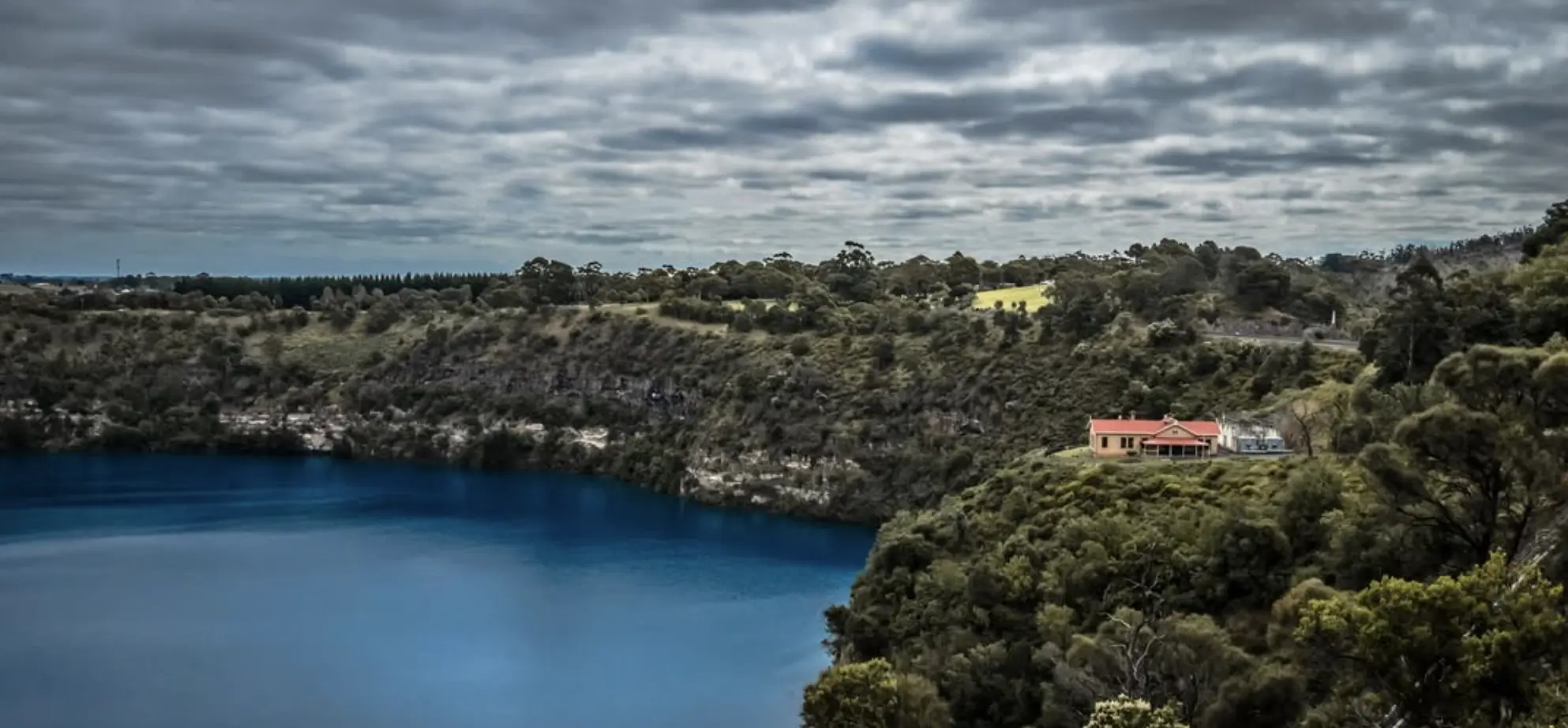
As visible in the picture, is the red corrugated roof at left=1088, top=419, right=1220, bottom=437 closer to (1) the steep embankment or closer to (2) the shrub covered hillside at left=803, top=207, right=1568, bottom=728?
(2) the shrub covered hillside at left=803, top=207, right=1568, bottom=728

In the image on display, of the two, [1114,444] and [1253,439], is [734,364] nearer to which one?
[1114,444]

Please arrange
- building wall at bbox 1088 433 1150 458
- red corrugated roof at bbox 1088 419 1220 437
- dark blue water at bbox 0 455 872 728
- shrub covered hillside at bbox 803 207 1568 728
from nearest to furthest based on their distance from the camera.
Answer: shrub covered hillside at bbox 803 207 1568 728, dark blue water at bbox 0 455 872 728, red corrugated roof at bbox 1088 419 1220 437, building wall at bbox 1088 433 1150 458

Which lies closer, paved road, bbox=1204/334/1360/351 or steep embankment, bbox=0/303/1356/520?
paved road, bbox=1204/334/1360/351

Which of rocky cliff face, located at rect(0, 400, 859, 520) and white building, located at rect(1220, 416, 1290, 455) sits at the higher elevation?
white building, located at rect(1220, 416, 1290, 455)

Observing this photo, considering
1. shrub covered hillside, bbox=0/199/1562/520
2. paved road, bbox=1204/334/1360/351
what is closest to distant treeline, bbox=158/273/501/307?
shrub covered hillside, bbox=0/199/1562/520

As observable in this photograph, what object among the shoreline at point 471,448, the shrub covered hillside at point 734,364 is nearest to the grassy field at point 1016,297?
the shrub covered hillside at point 734,364

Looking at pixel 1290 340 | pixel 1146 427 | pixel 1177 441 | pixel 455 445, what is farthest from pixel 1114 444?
pixel 455 445
